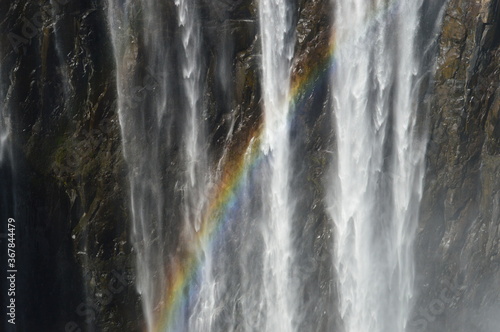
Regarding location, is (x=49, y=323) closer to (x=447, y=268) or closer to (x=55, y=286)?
(x=55, y=286)

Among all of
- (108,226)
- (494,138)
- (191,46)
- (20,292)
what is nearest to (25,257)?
(20,292)

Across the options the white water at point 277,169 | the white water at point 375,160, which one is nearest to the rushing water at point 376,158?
the white water at point 375,160

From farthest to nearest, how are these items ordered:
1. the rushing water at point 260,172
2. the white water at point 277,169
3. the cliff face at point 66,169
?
the white water at point 277,169, the rushing water at point 260,172, the cliff face at point 66,169

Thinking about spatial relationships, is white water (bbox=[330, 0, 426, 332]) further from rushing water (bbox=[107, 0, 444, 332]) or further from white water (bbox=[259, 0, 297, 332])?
white water (bbox=[259, 0, 297, 332])

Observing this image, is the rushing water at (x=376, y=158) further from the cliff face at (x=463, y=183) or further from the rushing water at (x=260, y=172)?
the cliff face at (x=463, y=183)

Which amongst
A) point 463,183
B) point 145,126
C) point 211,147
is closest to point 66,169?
point 145,126

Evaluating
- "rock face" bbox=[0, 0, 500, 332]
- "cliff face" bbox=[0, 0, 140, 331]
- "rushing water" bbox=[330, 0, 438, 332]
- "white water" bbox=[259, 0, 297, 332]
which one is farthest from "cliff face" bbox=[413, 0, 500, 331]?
"cliff face" bbox=[0, 0, 140, 331]

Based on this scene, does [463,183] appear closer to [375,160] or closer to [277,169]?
[375,160]
